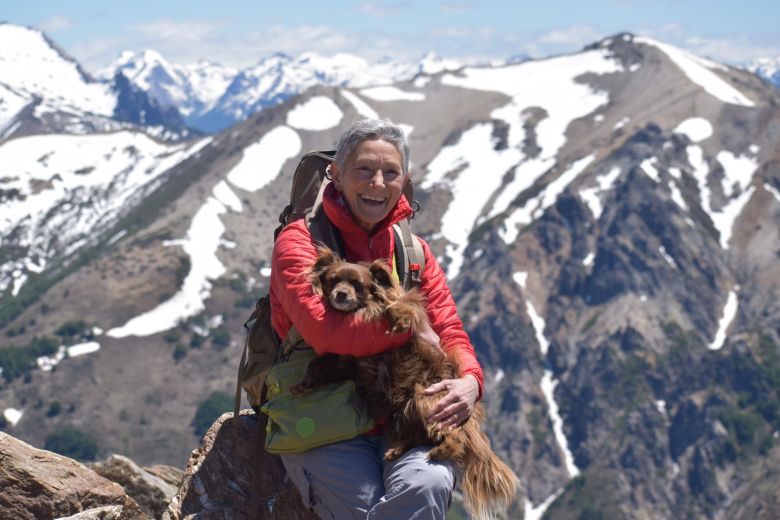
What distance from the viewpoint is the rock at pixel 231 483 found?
11.3 m

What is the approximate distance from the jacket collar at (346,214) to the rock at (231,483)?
276 centimetres

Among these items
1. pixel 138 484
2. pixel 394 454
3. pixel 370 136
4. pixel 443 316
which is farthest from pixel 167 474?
pixel 370 136

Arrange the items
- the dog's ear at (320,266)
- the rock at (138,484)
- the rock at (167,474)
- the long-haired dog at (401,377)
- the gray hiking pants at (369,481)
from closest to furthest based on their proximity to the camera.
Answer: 1. the gray hiking pants at (369,481)
2. the long-haired dog at (401,377)
3. the dog's ear at (320,266)
4. the rock at (138,484)
5. the rock at (167,474)

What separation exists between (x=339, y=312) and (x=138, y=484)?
25.5ft

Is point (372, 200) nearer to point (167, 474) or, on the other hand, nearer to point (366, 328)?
point (366, 328)

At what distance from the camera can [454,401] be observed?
10.0 metres

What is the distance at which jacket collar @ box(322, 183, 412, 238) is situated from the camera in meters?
10.8

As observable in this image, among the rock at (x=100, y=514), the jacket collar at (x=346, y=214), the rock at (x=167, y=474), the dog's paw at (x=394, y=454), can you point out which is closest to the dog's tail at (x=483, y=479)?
the dog's paw at (x=394, y=454)

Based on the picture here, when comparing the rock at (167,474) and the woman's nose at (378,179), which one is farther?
the rock at (167,474)

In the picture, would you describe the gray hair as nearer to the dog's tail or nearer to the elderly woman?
the elderly woman

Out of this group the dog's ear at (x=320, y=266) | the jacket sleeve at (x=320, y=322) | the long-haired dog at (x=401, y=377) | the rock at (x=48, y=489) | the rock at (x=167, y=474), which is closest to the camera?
the jacket sleeve at (x=320, y=322)

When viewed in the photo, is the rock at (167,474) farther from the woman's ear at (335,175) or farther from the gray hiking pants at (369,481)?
the woman's ear at (335,175)

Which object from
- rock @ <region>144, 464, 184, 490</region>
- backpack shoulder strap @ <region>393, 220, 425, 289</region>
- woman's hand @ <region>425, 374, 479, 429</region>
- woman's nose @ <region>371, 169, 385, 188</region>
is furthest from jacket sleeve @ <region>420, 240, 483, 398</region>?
rock @ <region>144, 464, 184, 490</region>

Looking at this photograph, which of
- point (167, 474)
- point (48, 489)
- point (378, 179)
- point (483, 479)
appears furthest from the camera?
point (167, 474)
